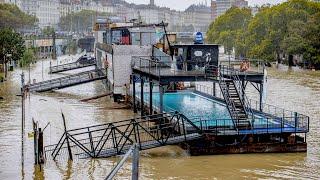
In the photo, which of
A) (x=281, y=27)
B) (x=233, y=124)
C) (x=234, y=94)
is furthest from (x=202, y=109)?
(x=281, y=27)

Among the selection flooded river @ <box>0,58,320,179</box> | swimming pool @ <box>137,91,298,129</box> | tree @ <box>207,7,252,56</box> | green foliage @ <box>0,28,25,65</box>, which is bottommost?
flooded river @ <box>0,58,320,179</box>

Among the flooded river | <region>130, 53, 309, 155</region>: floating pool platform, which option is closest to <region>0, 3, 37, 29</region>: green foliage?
the flooded river

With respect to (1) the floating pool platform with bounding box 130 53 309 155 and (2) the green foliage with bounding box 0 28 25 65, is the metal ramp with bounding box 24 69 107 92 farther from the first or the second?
(1) the floating pool platform with bounding box 130 53 309 155

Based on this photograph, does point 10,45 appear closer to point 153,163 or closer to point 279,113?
point 279,113

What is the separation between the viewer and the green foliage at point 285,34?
294 ft

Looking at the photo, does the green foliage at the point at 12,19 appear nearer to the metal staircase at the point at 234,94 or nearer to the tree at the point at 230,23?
the tree at the point at 230,23

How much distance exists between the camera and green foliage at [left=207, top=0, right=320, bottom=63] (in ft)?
294

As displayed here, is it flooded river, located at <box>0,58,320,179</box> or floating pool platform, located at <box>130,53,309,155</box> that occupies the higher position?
floating pool platform, located at <box>130,53,309,155</box>

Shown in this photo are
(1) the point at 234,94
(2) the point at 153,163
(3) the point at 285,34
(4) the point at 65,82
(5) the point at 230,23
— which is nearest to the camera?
(2) the point at 153,163

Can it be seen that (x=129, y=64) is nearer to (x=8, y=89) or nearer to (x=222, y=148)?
(x=8, y=89)

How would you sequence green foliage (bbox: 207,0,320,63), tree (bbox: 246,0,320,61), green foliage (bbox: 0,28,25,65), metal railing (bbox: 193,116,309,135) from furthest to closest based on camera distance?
tree (bbox: 246,0,320,61) → green foliage (bbox: 207,0,320,63) → green foliage (bbox: 0,28,25,65) → metal railing (bbox: 193,116,309,135)

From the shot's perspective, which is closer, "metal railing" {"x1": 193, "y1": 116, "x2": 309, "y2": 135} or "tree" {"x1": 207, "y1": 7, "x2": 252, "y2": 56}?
"metal railing" {"x1": 193, "y1": 116, "x2": 309, "y2": 135}

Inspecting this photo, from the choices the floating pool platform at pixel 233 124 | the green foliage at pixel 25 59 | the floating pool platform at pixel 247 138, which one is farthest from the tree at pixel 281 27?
the floating pool platform at pixel 247 138

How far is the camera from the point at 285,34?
100812 millimetres
